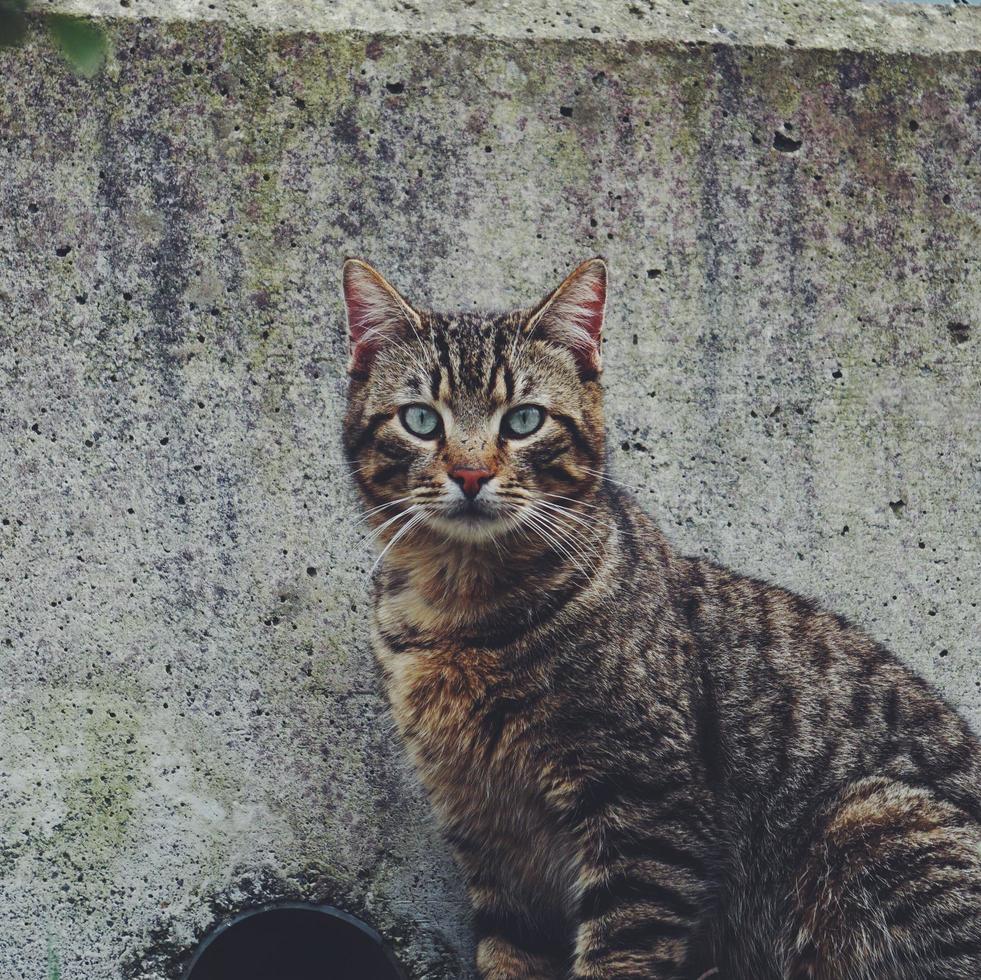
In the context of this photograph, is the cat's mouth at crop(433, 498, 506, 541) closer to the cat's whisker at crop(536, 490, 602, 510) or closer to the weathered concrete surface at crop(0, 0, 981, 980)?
the cat's whisker at crop(536, 490, 602, 510)

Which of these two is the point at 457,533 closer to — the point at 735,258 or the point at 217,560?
the point at 217,560

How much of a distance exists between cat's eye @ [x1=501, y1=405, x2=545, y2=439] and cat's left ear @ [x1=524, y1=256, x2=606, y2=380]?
0.22 meters

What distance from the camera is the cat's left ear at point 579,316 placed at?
318cm

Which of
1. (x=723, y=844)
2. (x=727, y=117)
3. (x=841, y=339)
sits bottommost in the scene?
(x=723, y=844)

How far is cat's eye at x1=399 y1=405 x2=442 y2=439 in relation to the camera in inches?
123

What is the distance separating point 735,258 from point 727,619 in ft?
3.88

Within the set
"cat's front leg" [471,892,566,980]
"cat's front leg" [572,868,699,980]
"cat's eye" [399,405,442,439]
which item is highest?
"cat's eye" [399,405,442,439]

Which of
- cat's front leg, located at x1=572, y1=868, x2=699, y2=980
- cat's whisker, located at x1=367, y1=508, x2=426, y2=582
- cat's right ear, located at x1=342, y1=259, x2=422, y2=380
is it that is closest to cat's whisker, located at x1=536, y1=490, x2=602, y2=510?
cat's whisker, located at x1=367, y1=508, x2=426, y2=582

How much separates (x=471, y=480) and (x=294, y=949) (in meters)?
1.71

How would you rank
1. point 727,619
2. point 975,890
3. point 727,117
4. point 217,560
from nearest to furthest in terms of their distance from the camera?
point 975,890
point 727,619
point 217,560
point 727,117

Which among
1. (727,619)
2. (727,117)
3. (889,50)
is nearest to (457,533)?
(727,619)

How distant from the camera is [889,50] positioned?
155 inches

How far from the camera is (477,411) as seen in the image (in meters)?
3.09

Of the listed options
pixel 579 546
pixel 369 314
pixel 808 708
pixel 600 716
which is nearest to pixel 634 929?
pixel 600 716
